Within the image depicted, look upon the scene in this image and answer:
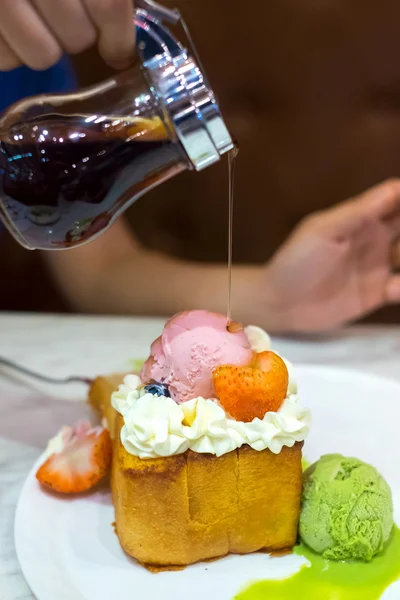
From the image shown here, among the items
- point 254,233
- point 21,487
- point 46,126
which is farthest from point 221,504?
point 254,233

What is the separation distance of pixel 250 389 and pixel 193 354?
0.07m

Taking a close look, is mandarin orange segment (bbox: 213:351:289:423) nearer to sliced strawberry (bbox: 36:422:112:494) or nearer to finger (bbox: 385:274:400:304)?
sliced strawberry (bbox: 36:422:112:494)

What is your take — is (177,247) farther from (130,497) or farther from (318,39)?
(130,497)

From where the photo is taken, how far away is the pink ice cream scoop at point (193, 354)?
694mm

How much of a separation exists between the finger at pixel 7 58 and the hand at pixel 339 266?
630 millimetres

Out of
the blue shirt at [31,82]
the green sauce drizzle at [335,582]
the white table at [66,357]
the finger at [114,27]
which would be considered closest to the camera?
the green sauce drizzle at [335,582]

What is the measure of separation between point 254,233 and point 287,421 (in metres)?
1.14

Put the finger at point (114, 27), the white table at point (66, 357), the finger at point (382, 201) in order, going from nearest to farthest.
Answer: the finger at point (114, 27)
the white table at point (66, 357)
the finger at point (382, 201)

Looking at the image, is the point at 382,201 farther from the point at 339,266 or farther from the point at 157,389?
the point at 157,389

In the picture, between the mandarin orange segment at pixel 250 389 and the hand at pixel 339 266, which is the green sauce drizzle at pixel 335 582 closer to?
the mandarin orange segment at pixel 250 389

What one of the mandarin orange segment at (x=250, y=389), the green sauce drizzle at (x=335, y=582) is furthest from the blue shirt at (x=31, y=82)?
the green sauce drizzle at (x=335, y=582)

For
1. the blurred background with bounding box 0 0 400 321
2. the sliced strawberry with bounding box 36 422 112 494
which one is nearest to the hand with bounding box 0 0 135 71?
the sliced strawberry with bounding box 36 422 112 494

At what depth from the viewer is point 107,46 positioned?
80 cm

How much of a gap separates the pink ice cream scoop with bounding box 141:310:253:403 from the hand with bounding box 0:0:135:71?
0.35m
